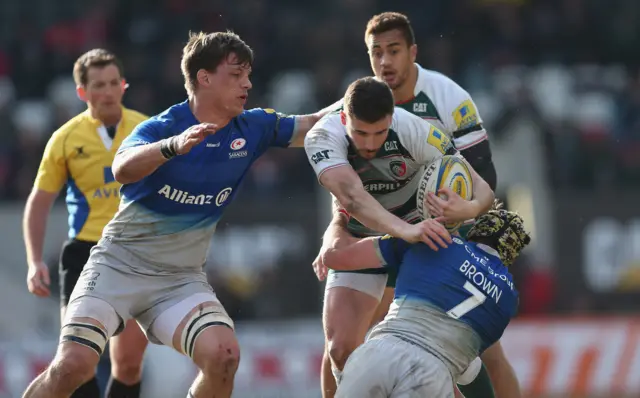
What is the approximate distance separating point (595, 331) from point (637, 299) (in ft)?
5.01

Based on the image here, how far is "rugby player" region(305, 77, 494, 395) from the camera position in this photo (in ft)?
21.7

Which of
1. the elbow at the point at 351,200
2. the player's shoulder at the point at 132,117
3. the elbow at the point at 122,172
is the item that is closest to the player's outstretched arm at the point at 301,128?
the elbow at the point at 351,200

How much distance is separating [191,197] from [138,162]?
585 millimetres

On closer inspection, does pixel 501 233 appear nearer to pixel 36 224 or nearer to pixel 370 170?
pixel 370 170

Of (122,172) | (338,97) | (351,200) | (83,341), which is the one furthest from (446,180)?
(338,97)

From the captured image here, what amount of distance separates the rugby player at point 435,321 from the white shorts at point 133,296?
3.92ft

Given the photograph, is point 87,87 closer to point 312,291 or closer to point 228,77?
point 228,77

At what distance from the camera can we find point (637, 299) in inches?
630

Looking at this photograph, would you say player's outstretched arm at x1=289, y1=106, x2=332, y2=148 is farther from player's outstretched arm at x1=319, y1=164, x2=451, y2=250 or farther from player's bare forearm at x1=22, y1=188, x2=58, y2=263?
player's bare forearm at x1=22, y1=188, x2=58, y2=263

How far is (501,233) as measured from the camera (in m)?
6.62

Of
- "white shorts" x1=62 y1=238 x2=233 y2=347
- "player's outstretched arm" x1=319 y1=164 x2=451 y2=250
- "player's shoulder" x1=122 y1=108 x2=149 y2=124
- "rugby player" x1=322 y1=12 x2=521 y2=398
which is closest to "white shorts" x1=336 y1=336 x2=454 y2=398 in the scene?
"player's outstretched arm" x1=319 y1=164 x2=451 y2=250

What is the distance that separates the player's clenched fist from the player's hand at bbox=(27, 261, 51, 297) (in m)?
2.06

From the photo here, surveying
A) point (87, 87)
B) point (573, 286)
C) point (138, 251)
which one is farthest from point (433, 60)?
point (138, 251)

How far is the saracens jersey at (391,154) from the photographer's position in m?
6.88
